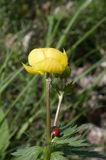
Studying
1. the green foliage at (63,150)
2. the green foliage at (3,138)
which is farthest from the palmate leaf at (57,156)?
the green foliage at (3,138)

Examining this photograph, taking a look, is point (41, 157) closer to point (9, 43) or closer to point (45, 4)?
point (9, 43)

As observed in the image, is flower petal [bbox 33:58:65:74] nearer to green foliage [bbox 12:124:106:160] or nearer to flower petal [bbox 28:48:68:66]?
flower petal [bbox 28:48:68:66]

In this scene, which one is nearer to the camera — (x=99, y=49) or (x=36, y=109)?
(x=36, y=109)

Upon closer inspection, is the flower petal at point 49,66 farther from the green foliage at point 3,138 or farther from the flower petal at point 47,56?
the green foliage at point 3,138

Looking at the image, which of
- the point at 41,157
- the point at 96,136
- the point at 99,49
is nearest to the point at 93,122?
the point at 96,136

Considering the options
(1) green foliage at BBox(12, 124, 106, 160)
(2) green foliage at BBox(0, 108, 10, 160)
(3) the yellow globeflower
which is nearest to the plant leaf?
(1) green foliage at BBox(12, 124, 106, 160)
